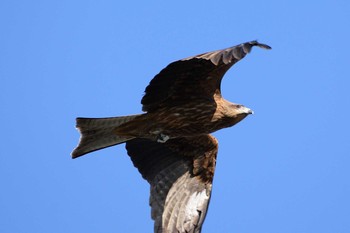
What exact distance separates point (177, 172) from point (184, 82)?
2.26 metres

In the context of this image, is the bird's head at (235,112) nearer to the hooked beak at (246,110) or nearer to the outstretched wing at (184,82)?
the hooked beak at (246,110)

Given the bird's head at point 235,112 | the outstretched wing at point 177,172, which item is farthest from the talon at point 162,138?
the bird's head at point 235,112

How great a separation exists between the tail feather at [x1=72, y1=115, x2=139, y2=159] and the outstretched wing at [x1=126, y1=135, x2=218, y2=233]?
897mm

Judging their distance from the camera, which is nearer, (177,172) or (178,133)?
(178,133)

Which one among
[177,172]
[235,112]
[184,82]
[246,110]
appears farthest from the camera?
[177,172]

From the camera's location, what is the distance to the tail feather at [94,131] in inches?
449

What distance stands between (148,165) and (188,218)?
119cm

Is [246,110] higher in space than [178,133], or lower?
higher

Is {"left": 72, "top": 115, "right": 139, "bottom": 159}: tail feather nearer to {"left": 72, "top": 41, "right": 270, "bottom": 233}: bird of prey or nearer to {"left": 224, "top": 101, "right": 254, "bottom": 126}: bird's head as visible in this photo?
{"left": 72, "top": 41, "right": 270, "bottom": 233}: bird of prey

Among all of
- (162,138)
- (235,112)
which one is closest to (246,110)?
(235,112)

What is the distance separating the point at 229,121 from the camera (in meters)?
11.4

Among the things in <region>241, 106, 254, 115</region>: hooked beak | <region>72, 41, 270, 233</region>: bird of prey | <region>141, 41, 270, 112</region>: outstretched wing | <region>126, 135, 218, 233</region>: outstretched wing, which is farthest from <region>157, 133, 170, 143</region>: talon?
<region>241, 106, 254, 115</region>: hooked beak

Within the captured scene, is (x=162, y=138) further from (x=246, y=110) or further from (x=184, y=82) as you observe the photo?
(x=246, y=110)

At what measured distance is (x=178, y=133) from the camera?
11531 millimetres
